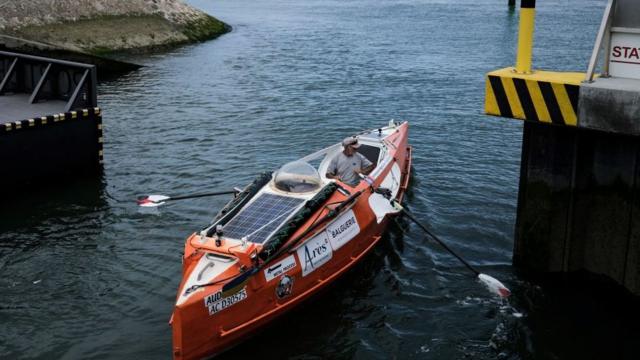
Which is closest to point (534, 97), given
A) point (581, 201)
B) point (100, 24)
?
point (581, 201)

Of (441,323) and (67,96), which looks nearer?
(441,323)

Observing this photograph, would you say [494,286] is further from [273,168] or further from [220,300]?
[273,168]

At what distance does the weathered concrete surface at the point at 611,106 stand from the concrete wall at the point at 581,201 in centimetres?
58

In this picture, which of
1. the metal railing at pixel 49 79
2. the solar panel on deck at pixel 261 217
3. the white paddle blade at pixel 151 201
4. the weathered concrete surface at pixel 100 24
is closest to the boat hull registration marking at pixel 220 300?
the solar panel on deck at pixel 261 217

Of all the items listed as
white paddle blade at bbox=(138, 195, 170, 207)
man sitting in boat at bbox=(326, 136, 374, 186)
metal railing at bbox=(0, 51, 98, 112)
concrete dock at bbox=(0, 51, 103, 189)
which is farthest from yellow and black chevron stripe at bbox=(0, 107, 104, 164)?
man sitting in boat at bbox=(326, 136, 374, 186)

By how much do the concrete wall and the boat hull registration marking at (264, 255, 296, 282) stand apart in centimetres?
415

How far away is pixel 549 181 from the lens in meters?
11.6

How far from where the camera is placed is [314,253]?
12367mm

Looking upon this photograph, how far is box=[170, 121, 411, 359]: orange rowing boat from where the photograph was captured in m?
10.5

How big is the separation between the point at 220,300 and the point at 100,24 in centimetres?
3584

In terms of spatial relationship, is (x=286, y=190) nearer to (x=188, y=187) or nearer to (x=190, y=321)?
(x=190, y=321)

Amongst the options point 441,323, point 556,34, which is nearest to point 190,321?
point 441,323

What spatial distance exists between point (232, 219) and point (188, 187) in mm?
7449

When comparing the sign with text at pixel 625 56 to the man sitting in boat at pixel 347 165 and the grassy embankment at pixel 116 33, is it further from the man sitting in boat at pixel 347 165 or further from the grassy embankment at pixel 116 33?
the grassy embankment at pixel 116 33
